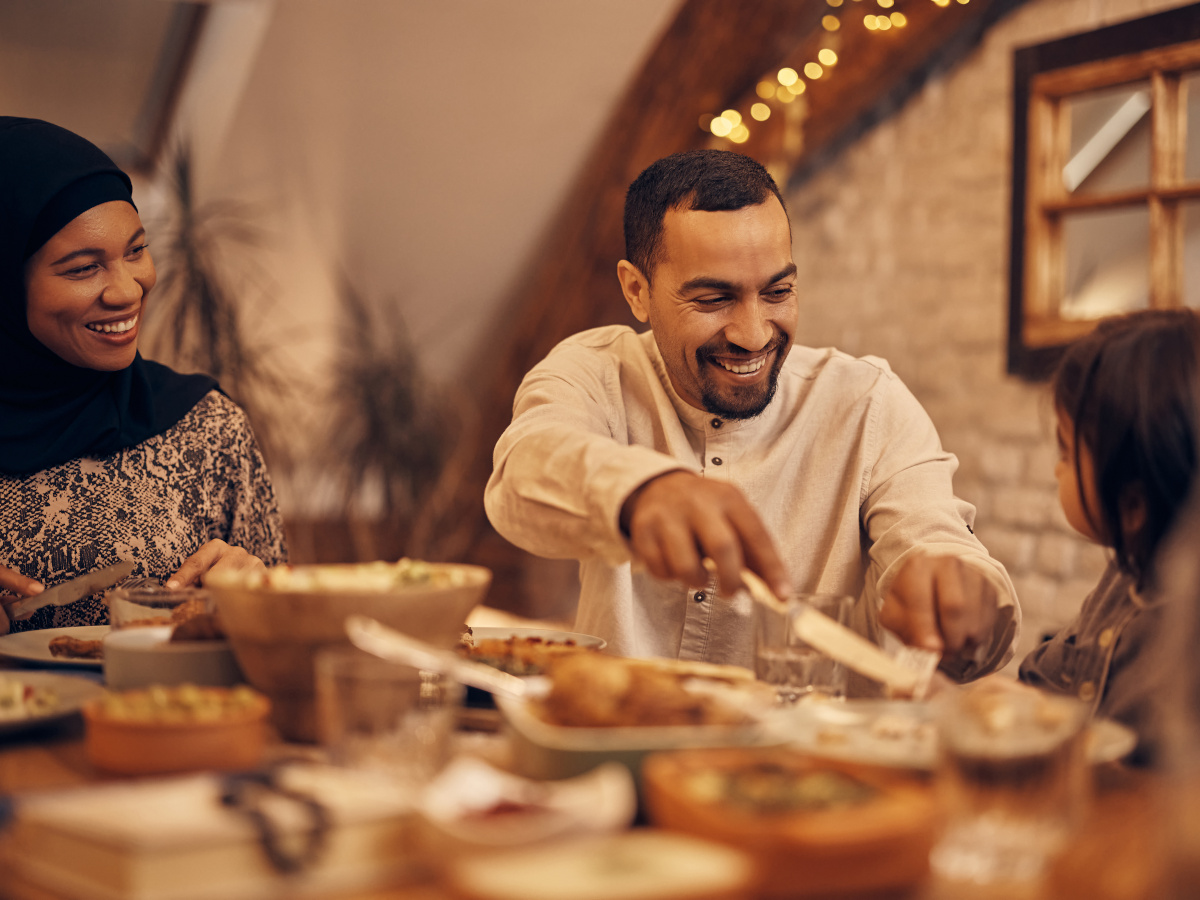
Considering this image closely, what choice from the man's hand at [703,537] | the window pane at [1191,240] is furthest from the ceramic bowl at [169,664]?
the window pane at [1191,240]

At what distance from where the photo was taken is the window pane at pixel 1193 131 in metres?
3.43

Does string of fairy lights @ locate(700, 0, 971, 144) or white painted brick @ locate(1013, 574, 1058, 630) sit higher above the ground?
string of fairy lights @ locate(700, 0, 971, 144)

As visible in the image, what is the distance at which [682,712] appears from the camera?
0.84 meters

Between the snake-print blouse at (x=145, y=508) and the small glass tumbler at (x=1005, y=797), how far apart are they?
1.45 meters

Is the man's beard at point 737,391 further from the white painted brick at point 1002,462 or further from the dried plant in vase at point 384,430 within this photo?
the dried plant in vase at point 384,430

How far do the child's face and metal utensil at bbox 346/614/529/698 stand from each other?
1.99 ft

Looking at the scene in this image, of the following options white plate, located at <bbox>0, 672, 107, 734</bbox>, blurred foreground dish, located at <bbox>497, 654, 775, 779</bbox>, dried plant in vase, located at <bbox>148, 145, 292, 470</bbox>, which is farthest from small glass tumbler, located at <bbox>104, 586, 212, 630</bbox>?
dried plant in vase, located at <bbox>148, 145, 292, 470</bbox>

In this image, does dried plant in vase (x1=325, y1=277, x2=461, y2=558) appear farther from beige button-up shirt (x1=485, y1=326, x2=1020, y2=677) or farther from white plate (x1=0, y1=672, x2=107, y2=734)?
white plate (x1=0, y1=672, x2=107, y2=734)

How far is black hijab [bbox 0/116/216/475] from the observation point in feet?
5.84

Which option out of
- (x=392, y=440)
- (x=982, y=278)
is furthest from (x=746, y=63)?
(x=392, y=440)

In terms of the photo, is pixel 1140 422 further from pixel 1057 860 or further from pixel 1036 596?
pixel 1036 596

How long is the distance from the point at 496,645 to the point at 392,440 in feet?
11.0

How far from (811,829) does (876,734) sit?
0.31 meters

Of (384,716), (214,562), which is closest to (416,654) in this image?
(384,716)
